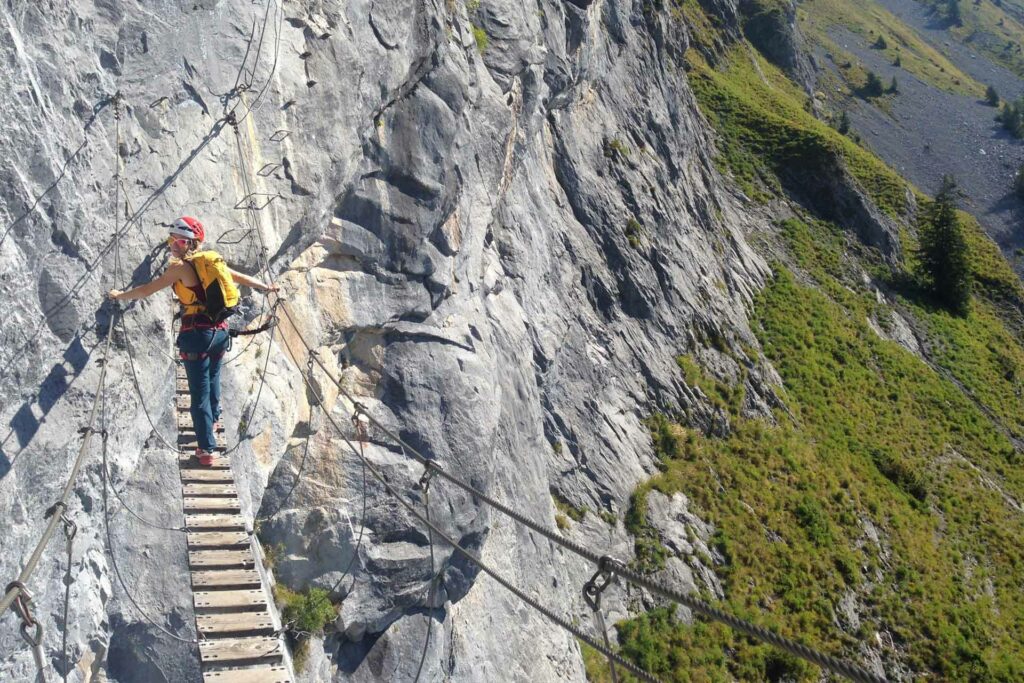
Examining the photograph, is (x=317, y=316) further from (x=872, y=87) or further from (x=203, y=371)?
(x=872, y=87)

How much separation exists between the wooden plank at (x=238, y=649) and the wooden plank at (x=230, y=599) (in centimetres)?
37

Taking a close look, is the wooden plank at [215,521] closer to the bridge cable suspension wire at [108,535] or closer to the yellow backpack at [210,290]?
the bridge cable suspension wire at [108,535]

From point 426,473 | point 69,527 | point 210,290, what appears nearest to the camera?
point 69,527

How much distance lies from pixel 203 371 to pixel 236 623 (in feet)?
9.87

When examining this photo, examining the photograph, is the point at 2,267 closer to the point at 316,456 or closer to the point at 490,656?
the point at 316,456

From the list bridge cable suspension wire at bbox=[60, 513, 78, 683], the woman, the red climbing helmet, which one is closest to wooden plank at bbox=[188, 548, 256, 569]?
the woman

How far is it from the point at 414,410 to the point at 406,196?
4159 millimetres

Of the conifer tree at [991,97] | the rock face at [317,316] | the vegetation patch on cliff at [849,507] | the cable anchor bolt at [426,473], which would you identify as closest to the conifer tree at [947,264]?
the vegetation patch on cliff at [849,507]

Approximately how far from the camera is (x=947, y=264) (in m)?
55.8

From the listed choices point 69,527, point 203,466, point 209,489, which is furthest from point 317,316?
point 69,527

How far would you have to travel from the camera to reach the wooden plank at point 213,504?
9.41 metres

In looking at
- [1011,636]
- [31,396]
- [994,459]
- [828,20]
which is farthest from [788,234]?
[828,20]

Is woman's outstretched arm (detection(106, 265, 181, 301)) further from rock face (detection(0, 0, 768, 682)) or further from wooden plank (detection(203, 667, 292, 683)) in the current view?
wooden plank (detection(203, 667, 292, 683))

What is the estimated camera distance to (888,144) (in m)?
95.0
